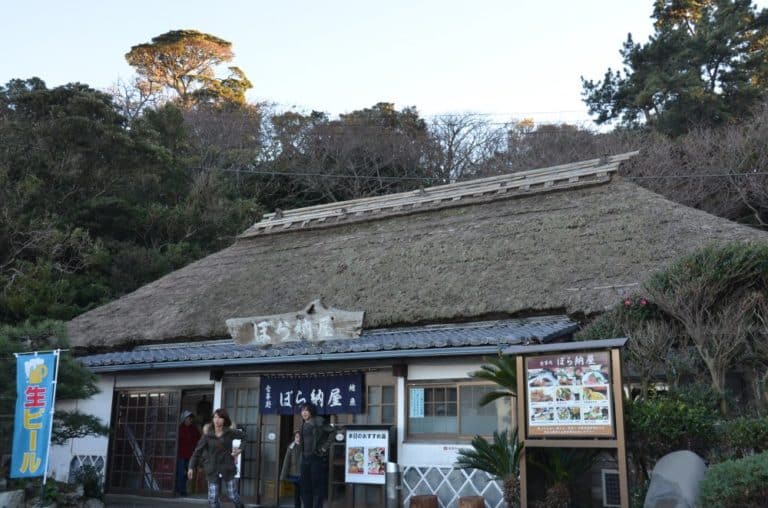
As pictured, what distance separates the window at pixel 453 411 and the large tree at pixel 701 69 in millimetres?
18551

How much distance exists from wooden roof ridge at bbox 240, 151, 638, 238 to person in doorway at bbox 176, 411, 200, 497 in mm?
5536

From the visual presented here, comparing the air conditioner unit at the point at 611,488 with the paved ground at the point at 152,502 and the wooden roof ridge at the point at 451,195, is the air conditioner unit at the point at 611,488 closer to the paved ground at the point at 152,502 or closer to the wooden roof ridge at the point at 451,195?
the paved ground at the point at 152,502

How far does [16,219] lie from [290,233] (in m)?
8.45

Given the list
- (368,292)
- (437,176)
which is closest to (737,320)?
(368,292)

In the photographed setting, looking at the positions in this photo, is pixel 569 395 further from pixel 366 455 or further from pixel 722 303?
pixel 366 455

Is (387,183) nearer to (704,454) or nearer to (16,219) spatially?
(16,219)

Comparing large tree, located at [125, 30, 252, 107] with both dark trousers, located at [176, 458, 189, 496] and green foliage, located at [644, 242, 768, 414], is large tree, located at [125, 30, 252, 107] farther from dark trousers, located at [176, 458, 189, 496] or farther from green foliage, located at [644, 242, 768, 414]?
green foliage, located at [644, 242, 768, 414]

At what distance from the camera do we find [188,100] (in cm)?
3594

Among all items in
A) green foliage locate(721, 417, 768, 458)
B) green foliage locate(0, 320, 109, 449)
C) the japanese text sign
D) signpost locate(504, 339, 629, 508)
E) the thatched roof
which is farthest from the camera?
the japanese text sign

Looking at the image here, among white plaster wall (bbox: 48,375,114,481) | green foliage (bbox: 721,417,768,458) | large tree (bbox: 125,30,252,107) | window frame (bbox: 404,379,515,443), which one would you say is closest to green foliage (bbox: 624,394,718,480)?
green foliage (bbox: 721,417,768,458)

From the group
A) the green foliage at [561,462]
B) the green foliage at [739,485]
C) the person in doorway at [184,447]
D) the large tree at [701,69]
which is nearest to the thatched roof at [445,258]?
the person in doorway at [184,447]

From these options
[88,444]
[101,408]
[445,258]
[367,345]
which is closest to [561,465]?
[367,345]

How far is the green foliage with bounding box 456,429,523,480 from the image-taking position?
25.2 ft

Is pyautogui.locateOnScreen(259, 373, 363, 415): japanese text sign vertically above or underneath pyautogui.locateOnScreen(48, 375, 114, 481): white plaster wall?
above
